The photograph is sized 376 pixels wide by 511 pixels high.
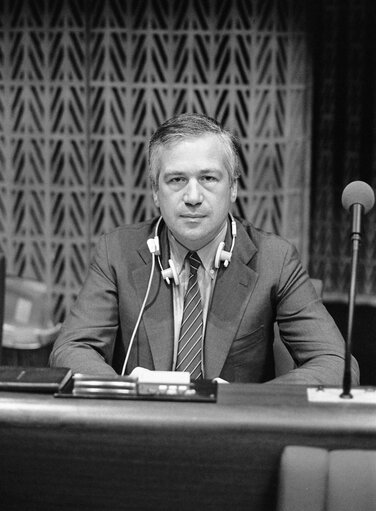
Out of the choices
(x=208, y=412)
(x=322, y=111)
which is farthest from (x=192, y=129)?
(x=322, y=111)

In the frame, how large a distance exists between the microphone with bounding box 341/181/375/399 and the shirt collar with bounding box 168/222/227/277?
695 millimetres

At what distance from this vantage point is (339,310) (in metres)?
4.11

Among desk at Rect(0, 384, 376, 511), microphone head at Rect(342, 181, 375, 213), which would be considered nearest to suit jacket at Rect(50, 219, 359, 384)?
microphone head at Rect(342, 181, 375, 213)

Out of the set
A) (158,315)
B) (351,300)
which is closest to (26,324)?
(158,315)

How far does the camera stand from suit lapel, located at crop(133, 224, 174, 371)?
2045mm

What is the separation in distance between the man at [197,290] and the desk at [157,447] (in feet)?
2.39

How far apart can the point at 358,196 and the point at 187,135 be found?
681 millimetres

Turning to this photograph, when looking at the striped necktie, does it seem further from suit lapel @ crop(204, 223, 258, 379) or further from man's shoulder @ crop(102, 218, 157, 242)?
man's shoulder @ crop(102, 218, 157, 242)

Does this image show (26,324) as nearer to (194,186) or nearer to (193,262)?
(193,262)

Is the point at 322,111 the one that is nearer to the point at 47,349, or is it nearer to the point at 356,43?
the point at 356,43

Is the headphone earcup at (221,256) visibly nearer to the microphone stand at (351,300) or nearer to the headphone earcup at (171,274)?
the headphone earcup at (171,274)

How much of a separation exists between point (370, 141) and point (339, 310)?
2.91 ft

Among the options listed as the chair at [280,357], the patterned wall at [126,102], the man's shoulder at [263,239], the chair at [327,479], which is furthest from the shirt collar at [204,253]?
the patterned wall at [126,102]

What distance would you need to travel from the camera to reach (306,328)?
2.02m
